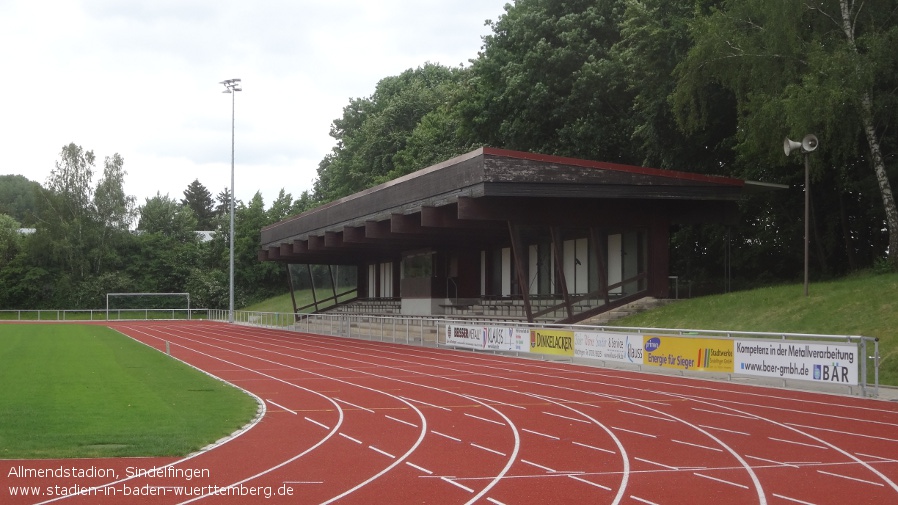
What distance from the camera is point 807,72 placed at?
2973 cm

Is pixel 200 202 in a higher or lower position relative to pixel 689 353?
higher

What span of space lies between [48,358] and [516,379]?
14378mm

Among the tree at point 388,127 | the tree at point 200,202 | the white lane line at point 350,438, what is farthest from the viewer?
the tree at point 200,202

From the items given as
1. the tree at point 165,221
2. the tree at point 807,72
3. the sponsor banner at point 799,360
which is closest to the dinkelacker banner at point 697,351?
the sponsor banner at point 799,360

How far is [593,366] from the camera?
25.4m

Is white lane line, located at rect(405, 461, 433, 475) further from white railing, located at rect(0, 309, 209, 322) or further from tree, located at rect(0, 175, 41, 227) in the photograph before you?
tree, located at rect(0, 175, 41, 227)

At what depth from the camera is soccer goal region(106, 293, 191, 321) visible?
Result: 7394cm

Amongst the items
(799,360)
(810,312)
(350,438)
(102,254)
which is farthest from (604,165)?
(102,254)

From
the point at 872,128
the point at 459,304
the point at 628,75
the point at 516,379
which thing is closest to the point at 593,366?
the point at 516,379

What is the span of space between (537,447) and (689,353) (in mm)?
10304

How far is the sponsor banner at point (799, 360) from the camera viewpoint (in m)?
17.6

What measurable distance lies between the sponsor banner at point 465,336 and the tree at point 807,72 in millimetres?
10684

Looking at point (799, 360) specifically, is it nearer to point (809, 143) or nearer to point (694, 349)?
point (694, 349)

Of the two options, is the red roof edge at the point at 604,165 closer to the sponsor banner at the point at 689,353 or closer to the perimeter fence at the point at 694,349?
the perimeter fence at the point at 694,349
